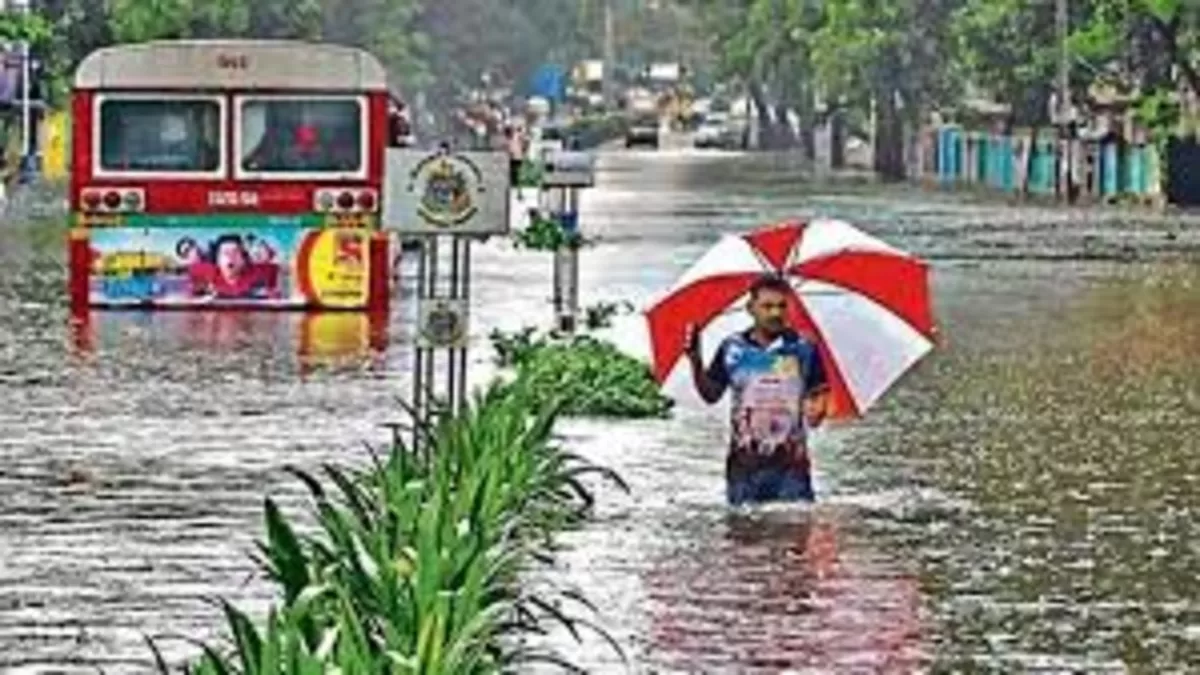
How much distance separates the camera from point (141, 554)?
15383 millimetres

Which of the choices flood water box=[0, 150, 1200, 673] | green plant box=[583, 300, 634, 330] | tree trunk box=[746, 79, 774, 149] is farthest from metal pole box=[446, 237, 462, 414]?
tree trunk box=[746, 79, 774, 149]

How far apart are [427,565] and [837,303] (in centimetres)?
740

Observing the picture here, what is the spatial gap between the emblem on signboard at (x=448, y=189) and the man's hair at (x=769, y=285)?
1.47m

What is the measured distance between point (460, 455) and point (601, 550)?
155cm

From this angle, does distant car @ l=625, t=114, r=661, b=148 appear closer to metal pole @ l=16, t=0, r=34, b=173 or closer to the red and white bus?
metal pole @ l=16, t=0, r=34, b=173

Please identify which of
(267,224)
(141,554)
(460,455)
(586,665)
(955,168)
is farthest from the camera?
(955,168)

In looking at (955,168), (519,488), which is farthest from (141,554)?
(955,168)

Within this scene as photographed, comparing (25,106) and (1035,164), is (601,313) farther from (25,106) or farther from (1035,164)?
(1035,164)

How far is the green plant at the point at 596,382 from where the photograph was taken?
22.2 m

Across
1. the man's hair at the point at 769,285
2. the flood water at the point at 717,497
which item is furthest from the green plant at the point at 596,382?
the man's hair at the point at 769,285

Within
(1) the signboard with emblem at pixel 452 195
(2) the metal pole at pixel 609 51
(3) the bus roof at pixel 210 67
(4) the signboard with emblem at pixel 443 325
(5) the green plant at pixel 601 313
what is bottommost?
(5) the green plant at pixel 601 313

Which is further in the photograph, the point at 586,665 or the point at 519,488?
the point at 519,488

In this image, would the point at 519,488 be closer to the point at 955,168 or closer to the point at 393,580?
the point at 393,580

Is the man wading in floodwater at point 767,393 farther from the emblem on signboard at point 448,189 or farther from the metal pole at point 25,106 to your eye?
the metal pole at point 25,106
